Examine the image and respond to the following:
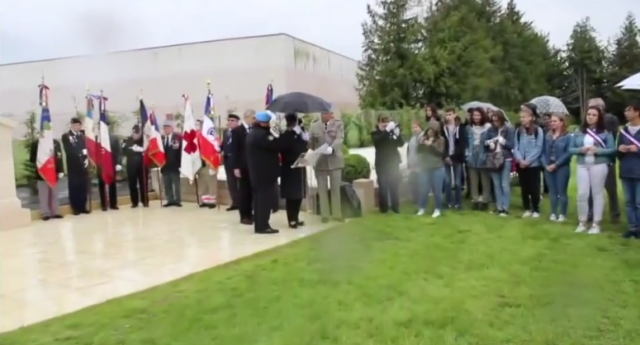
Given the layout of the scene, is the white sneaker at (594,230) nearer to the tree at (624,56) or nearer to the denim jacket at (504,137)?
the denim jacket at (504,137)

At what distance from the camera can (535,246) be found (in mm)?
6379

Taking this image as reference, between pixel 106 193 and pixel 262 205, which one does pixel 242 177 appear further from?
pixel 106 193

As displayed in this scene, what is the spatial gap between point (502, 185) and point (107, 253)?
4947mm

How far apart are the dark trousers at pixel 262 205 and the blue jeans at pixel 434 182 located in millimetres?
2067

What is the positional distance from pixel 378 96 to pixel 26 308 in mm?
19813

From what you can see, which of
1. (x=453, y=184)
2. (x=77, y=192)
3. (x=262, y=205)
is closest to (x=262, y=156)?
(x=262, y=205)

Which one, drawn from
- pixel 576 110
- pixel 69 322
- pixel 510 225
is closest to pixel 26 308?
pixel 69 322

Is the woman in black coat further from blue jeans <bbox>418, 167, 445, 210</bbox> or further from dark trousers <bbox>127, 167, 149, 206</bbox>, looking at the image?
dark trousers <bbox>127, 167, 149, 206</bbox>

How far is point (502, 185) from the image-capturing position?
8242mm

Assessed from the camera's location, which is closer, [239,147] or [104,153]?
[239,147]

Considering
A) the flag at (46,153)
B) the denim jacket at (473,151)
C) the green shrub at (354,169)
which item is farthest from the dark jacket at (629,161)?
the flag at (46,153)

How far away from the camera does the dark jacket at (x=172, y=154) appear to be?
427 inches

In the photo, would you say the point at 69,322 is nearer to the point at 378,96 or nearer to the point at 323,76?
the point at 378,96

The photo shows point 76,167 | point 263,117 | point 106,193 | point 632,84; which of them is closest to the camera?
point 632,84
